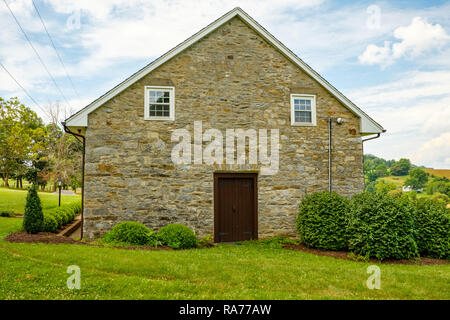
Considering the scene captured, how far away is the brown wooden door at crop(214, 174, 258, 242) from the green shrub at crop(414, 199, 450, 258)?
204 inches

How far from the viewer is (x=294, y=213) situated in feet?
39.5

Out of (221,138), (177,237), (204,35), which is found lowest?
(177,237)

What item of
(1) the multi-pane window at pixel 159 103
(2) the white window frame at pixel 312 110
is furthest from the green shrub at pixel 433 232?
(1) the multi-pane window at pixel 159 103

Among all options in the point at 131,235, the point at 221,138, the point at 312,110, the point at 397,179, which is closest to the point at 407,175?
the point at 397,179

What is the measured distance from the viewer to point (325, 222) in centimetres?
1056

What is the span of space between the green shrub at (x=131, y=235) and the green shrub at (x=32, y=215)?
2.42 metres

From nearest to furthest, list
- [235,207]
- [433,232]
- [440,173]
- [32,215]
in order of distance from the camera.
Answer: [433,232]
[32,215]
[235,207]
[440,173]

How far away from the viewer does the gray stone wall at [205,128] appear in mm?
10906

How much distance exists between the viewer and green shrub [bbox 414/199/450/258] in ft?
32.2

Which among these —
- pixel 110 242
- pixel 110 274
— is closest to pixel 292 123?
pixel 110 242

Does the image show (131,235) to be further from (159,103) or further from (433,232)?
(433,232)

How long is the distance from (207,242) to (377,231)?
527 centimetres

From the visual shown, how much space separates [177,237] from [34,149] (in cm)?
1860
